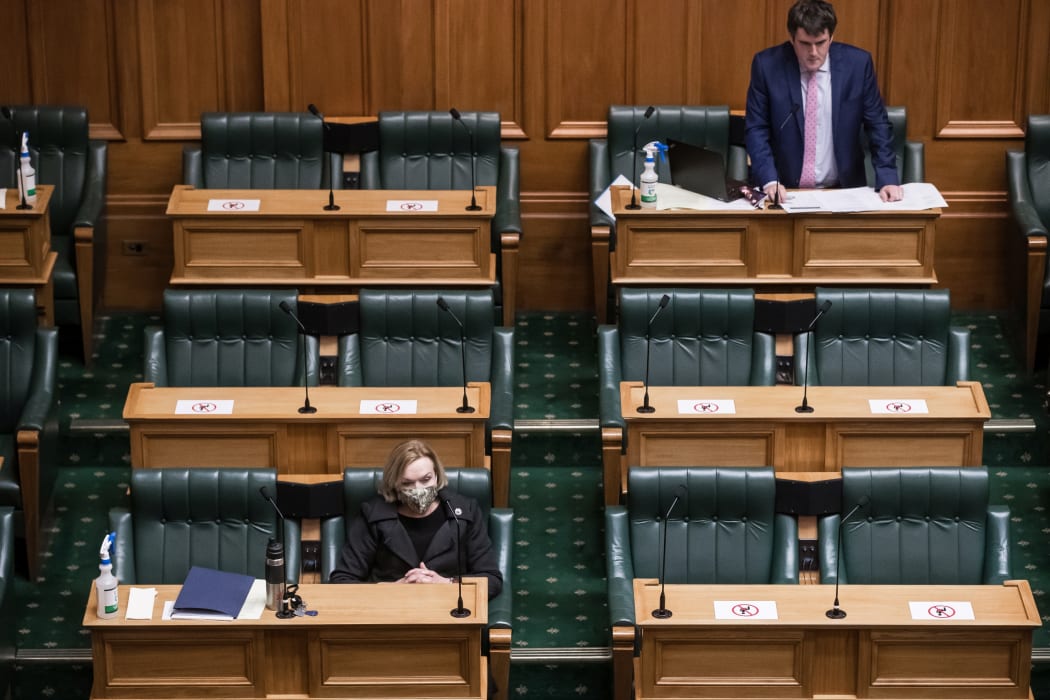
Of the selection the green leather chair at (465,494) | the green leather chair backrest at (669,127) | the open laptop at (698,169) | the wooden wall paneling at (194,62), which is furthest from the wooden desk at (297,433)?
the wooden wall paneling at (194,62)

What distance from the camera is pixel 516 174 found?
21.5 feet

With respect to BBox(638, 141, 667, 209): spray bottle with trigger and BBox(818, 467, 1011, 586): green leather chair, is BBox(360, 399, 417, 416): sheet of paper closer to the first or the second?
BBox(638, 141, 667, 209): spray bottle with trigger

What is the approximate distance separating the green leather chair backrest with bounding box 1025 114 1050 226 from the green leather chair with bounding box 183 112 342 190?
2376 mm

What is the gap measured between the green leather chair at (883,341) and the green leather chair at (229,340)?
60.5 inches

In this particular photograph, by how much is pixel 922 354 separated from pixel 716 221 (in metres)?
0.76

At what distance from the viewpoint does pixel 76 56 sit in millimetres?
6695

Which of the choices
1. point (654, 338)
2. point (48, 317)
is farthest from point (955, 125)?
point (48, 317)

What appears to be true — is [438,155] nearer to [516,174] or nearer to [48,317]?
[516,174]

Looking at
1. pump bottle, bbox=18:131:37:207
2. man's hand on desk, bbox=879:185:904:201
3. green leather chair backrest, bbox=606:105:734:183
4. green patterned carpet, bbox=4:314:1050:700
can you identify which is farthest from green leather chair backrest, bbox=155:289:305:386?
man's hand on desk, bbox=879:185:904:201

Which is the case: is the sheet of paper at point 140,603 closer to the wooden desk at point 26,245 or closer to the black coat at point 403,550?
the black coat at point 403,550

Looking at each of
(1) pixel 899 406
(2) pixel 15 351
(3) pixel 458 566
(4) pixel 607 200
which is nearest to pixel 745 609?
(3) pixel 458 566

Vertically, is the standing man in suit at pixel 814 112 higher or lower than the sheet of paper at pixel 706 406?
higher

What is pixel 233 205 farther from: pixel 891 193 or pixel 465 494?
pixel 891 193

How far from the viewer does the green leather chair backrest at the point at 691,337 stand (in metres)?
5.69
